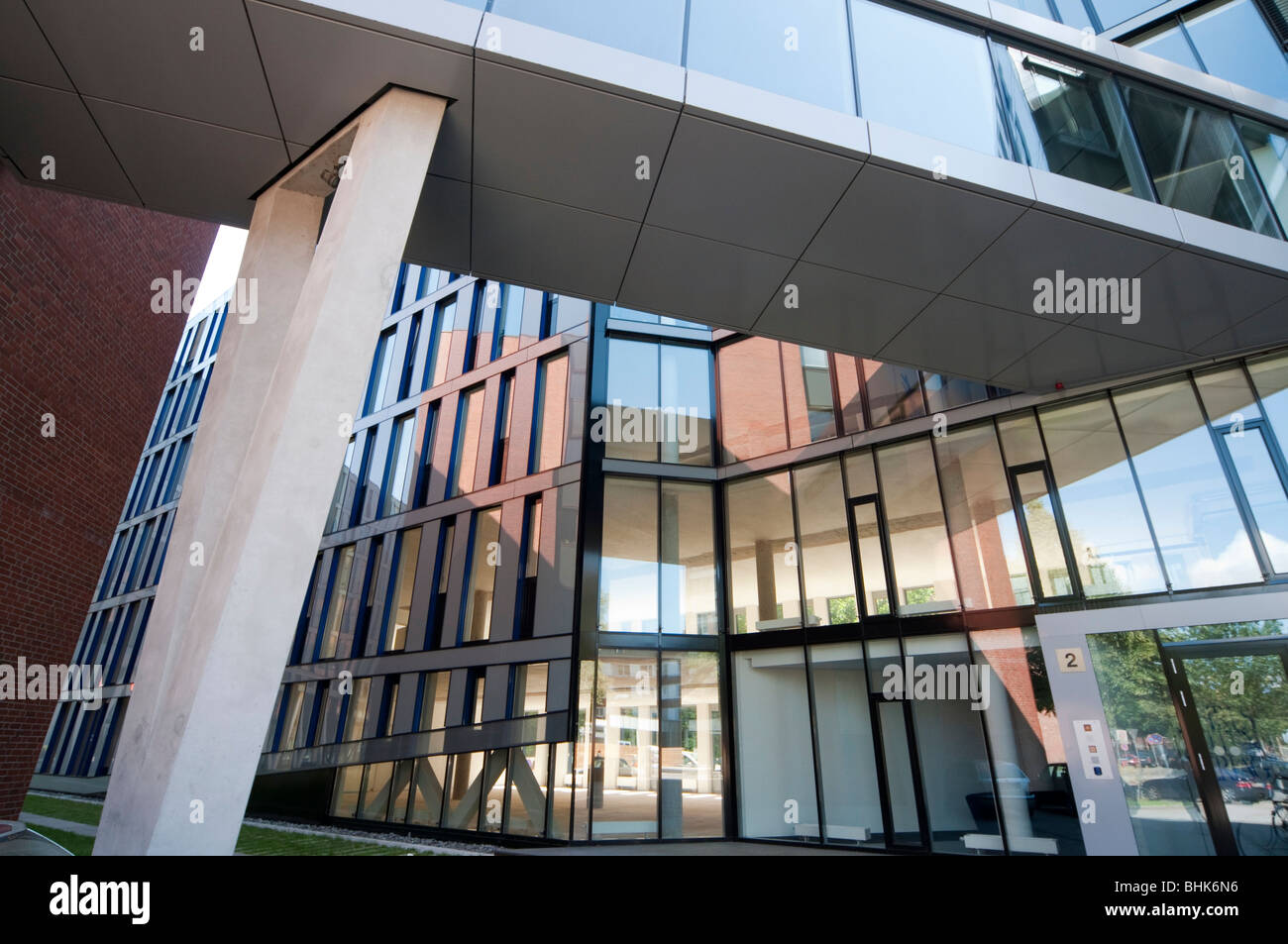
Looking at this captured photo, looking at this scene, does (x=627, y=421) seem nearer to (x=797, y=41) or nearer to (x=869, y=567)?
(x=869, y=567)

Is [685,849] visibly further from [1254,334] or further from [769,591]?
[1254,334]

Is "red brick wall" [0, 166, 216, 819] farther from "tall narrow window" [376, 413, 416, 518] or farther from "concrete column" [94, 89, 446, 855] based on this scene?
"tall narrow window" [376, 413, 416, 518]

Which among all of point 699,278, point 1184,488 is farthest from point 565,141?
point 1184,488

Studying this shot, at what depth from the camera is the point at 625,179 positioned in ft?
23.5

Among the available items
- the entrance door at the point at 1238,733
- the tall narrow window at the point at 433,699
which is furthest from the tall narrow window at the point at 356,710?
the entrance door at the point at 1238,733

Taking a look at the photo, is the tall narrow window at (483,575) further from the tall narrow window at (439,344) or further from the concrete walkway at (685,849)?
the tall narrow window at (439,344)

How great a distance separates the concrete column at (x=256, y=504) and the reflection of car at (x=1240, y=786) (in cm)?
1135

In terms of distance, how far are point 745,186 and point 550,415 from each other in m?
10.0

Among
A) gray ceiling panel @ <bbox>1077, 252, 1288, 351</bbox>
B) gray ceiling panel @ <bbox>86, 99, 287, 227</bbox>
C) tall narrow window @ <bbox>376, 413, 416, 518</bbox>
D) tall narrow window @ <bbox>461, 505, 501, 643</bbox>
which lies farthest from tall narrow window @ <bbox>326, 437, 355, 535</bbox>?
gray ceiling panel @ <bbox>1077, 252, 1288, 351</bbox>

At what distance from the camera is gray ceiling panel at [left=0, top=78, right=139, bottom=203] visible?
20.8 ft

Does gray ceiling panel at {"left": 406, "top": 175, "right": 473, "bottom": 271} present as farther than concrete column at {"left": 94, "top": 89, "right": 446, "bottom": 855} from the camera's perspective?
Yes

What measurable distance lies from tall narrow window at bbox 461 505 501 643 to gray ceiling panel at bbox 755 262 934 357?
30.5ft
